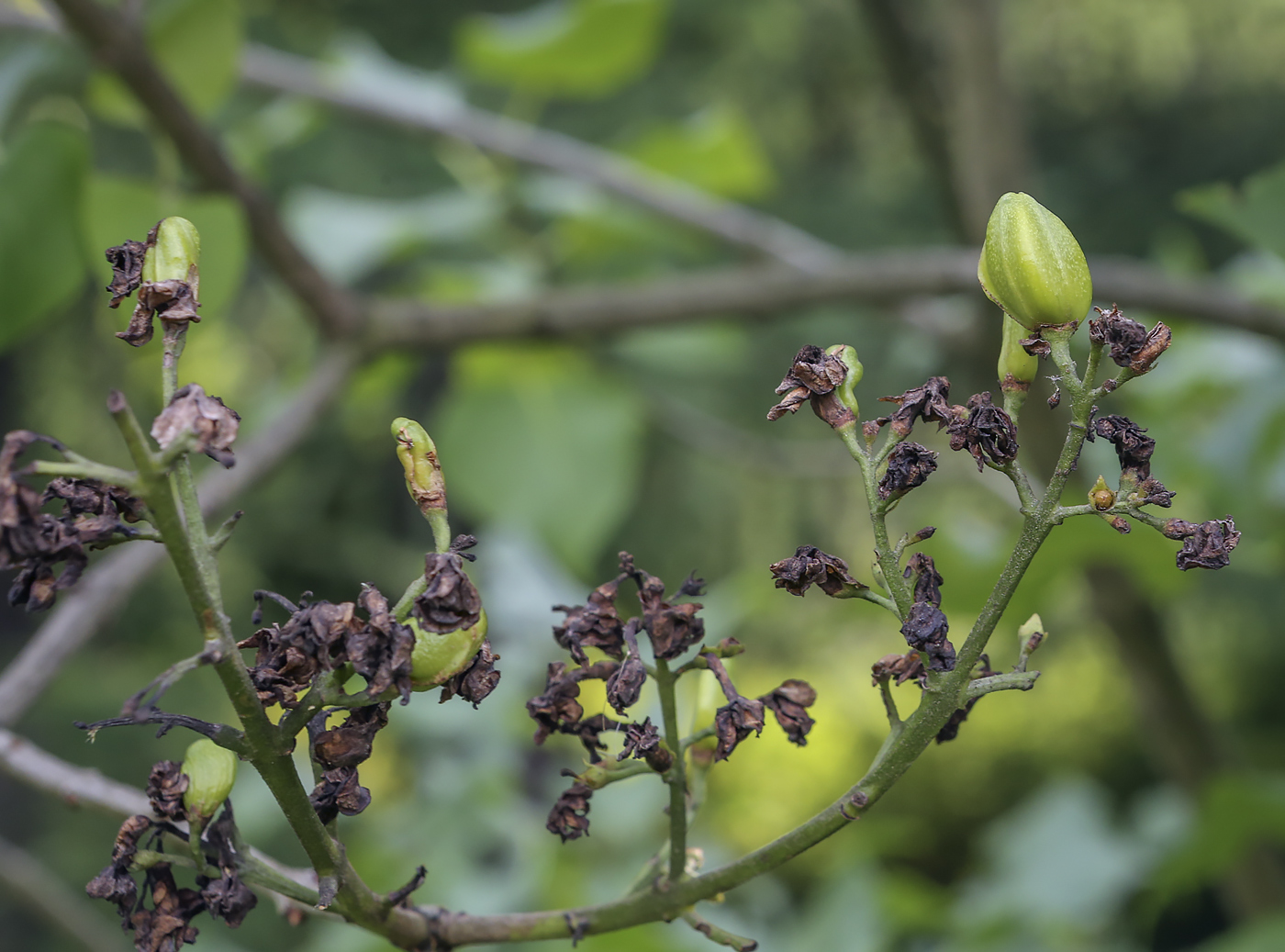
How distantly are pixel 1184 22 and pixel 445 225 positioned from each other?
449 cm

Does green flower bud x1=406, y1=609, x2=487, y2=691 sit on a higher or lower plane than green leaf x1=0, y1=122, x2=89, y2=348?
lower

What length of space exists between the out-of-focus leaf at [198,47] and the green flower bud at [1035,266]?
0.67 metres

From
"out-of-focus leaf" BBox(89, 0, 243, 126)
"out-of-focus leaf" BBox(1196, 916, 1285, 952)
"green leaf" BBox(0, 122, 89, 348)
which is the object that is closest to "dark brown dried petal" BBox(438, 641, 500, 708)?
"green leaf" BBox(0, 122, 89, 348)

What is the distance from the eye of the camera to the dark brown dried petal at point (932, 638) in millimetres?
255

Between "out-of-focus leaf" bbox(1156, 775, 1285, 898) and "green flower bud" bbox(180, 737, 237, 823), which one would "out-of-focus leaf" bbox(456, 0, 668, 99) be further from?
"green flower bud" bbox(180, 737, 237, 823)

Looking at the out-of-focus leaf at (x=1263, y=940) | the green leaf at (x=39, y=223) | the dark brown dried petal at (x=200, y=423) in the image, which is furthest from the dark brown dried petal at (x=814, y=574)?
the out-of-focus leaf at (x=1263, y=940)

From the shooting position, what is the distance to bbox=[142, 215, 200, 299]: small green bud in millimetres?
257

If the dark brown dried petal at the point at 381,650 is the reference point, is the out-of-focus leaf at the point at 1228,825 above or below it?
above

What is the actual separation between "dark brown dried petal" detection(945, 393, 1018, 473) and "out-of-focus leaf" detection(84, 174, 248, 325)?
1.89 feet

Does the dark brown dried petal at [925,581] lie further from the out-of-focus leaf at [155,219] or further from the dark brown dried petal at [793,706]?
the out-of-focus leaf at [155,219]

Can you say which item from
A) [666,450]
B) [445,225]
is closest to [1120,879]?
[445,225]

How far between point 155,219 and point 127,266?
1.77ft

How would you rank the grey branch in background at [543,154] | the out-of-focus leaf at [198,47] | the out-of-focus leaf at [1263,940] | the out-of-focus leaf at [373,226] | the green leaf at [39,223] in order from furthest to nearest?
the out-of-focus leaf at [373,226] < the grey branch in background at [543,154] < the out-of-focus leaf at [1263,940] < the out-of-focus leaf at [198,47] < the green leaf at [39,223]

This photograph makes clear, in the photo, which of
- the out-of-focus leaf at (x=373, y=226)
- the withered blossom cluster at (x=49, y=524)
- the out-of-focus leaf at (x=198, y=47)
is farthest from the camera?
the out-of-focus leaf at (x=373, y=226)
